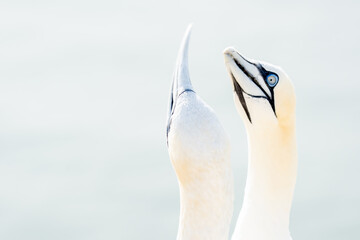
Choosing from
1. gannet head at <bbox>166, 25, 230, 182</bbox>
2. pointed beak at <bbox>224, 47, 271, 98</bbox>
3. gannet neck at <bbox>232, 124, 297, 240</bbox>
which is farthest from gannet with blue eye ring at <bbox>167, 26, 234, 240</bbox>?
gannet neck at <bbox>232, 124, 297, 240</bbox>

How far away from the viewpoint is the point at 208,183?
847 cm

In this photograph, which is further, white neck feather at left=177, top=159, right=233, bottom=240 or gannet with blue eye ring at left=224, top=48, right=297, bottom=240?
gannet with blue eye ring at left=224, top=48, right=297, bottom=240

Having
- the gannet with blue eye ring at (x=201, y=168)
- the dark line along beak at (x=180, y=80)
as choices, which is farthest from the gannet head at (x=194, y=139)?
the dark line along beak at (x=180, y=80)

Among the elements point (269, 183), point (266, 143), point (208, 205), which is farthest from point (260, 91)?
point (208, 205)

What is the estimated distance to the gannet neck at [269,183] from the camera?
13234mm

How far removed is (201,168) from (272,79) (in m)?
4.77

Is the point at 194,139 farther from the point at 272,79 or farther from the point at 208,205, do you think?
the point at 272,79

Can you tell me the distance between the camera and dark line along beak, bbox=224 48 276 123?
42.8 ft

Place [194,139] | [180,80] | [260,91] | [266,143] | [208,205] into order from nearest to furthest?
[194,139]
[208,205]
[180,80]
[260,91]
[266,143]

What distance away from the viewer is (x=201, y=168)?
8.41 meters

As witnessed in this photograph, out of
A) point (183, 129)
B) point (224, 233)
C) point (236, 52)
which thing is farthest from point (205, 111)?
point (236, 52)

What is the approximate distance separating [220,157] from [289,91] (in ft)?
15.6

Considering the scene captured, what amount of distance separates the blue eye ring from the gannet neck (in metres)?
0.43

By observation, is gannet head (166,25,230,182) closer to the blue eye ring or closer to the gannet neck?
the blue eye ring
